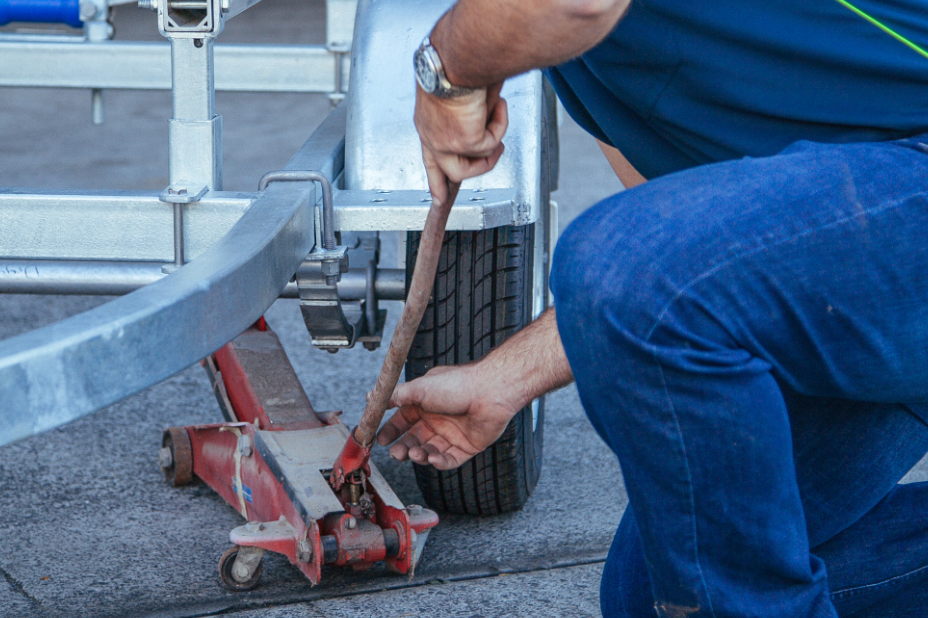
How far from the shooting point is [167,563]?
5.70 feet

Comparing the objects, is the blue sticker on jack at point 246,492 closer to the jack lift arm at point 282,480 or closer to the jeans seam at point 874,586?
the jack lift arm at point 282,480

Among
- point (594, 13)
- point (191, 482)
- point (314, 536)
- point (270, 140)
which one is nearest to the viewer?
point (594, 13)

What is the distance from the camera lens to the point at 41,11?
2.33 meters

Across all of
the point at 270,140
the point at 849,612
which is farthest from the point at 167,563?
the point at 270,140

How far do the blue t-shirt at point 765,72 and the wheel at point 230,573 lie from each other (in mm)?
934

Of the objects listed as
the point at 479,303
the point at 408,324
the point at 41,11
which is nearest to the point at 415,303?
the point at 408,324

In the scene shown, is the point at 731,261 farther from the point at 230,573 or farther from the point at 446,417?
the point at 230,573

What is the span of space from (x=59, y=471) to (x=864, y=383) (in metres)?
1.67

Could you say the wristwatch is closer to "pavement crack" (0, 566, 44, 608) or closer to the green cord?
the green cord

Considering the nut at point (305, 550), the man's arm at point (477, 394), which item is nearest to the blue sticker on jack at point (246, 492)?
the nut at point (305, 550)

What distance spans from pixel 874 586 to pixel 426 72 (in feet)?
3.00

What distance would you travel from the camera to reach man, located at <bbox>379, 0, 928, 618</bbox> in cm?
91

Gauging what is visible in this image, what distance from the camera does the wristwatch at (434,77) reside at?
2.96ft

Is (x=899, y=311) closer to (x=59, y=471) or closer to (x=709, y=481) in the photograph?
(x=709, y=481)
